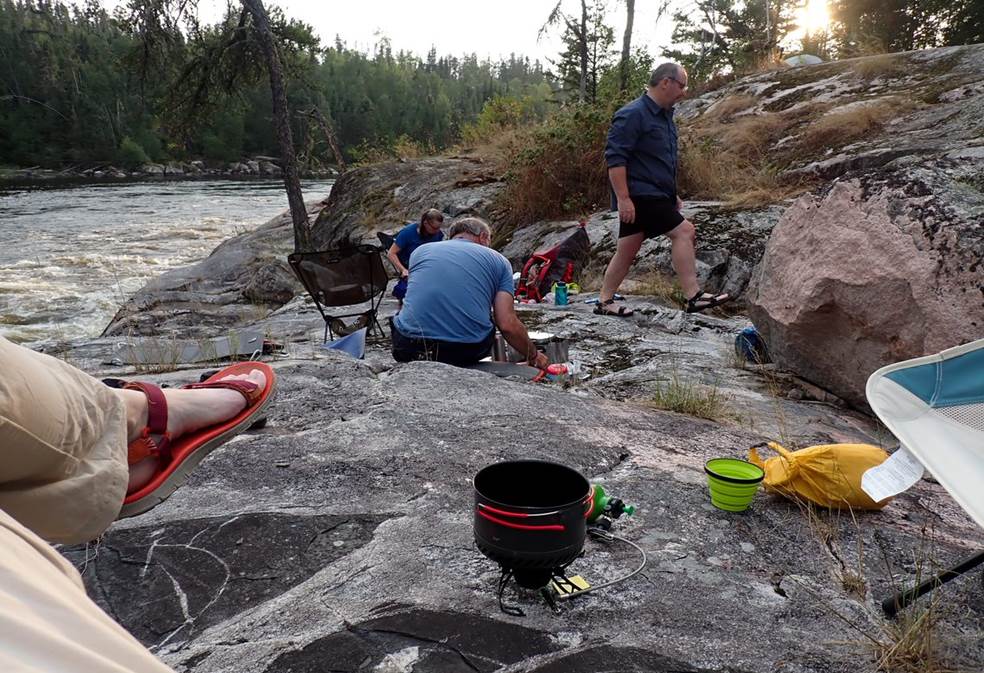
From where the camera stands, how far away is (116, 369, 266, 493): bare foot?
1879 millimetres

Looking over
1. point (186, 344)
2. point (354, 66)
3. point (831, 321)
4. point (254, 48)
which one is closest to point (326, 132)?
point (254, 48)

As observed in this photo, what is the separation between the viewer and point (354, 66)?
292 feet

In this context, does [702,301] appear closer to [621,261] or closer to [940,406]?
[621,261]

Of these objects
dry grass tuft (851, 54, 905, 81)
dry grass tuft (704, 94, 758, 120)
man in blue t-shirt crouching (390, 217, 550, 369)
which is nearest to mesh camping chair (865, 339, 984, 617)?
man in blue t-shirt crouching (390, 217, 550, 369)

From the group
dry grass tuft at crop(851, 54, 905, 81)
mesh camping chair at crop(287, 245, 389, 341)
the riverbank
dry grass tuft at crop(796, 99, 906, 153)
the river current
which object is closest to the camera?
mesh camping chair at crop(287, 245, 389, 341)

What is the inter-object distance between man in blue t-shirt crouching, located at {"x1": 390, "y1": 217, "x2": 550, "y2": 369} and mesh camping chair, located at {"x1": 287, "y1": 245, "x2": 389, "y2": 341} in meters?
1.94

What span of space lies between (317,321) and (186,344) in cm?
231

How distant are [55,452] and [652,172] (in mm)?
4974

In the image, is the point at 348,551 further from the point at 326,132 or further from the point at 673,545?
the point at 326,132

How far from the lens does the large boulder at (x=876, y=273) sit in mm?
2889

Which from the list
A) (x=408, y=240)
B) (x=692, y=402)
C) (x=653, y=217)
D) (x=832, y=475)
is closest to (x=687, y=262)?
(x=653, y=217)

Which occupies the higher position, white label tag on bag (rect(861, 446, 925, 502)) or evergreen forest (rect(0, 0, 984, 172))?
evergreen forest (rect(0, 0, 984, 172))

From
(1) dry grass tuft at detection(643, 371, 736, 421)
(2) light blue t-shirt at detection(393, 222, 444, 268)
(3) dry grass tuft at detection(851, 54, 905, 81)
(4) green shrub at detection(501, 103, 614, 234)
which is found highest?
(3) dry grass tuft at detection(851, 54, 905, 81)

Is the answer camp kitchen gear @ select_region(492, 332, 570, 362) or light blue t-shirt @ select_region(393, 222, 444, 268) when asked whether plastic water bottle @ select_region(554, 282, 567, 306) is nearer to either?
light blue t-shirt @ select_region(393, 222, 444, 268)
